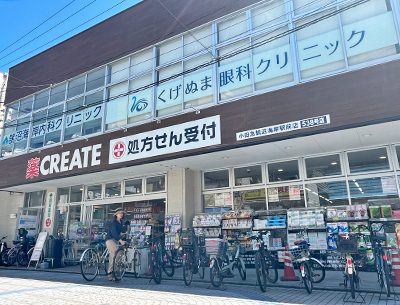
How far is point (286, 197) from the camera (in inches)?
374

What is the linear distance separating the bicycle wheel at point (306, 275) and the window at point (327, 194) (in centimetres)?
311

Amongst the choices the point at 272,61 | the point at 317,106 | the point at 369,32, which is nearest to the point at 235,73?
the point at 272,61

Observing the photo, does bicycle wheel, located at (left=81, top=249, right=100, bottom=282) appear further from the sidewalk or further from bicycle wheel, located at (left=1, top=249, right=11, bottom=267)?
bicycle wheel, located at (left=1, top=249, right=11, bottom=267)

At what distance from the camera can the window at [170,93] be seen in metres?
A: 10.1

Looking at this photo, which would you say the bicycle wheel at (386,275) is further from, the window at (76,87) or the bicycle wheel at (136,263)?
the window at (76,87)

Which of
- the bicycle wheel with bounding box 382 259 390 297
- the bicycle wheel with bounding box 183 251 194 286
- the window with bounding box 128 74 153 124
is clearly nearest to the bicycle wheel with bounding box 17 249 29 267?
the window with bounding box 128 74 153 124

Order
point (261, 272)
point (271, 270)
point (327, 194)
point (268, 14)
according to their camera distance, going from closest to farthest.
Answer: point (261, 272), point (271, 270), point (327, 194), point (268, 14)

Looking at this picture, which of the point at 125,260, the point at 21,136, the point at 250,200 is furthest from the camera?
the point at 21,136

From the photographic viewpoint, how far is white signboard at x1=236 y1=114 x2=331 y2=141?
741 centimetres

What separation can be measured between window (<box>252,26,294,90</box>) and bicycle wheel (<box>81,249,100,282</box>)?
6.44 m

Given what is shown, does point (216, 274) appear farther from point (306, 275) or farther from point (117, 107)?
point (117, 107)

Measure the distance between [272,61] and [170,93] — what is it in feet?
11.4

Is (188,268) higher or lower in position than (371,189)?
lower

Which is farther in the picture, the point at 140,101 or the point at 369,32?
the point at 140,101
